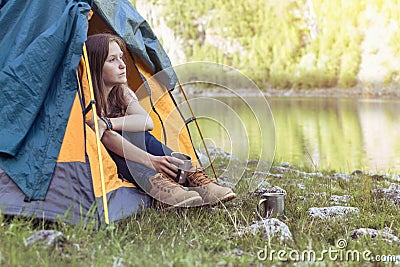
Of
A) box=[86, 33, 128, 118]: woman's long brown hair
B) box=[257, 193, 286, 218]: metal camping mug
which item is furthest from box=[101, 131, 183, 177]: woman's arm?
box=[257, 193, 286, 218]: metal camping mug

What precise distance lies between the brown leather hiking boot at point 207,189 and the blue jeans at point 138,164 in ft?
0.91

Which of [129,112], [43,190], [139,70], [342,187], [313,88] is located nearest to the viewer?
[43,190]

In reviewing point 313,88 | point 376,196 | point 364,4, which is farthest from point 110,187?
point 364,4

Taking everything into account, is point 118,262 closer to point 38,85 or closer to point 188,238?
point 188,238

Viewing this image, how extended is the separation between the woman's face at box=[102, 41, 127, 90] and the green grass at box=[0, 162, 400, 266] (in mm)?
999

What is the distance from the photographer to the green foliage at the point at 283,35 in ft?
105

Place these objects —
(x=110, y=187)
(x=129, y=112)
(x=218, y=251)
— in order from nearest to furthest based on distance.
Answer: (x=218, y=251) < (x=110, y=187) < (x=129, y=112)

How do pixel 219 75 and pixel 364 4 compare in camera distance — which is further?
pixel 364 4

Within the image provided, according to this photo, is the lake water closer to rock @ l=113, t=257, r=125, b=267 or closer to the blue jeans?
the blue jeans

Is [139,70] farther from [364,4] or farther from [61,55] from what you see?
[364,4]

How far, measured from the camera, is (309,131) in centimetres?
1694

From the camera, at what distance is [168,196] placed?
3.60 m

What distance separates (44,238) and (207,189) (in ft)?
4.17

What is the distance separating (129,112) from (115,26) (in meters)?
0.64
